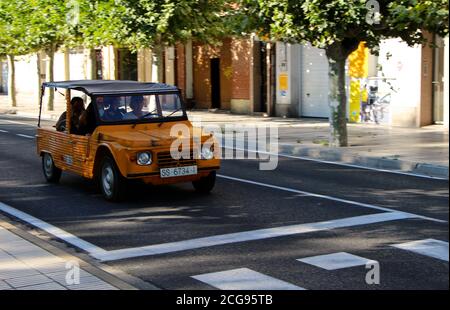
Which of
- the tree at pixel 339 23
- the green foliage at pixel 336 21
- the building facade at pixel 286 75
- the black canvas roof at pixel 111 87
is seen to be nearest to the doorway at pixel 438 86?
the building facade at pixel 286 75

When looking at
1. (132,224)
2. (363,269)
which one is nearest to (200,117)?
(132,224)

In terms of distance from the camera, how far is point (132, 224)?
9.41 m

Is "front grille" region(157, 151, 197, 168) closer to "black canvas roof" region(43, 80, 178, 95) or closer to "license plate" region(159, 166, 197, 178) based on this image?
"license plate" region(159, 166, 197, 178)

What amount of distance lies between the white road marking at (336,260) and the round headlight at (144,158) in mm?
3554

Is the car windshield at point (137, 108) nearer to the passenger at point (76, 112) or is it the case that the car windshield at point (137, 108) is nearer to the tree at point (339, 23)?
the passenger at point (76, 112)

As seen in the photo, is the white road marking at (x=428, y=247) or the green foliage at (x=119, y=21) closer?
the white road marking at (x=428, y=247)

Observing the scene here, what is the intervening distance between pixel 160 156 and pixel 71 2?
54.2 feet

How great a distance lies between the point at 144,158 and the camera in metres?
10.3

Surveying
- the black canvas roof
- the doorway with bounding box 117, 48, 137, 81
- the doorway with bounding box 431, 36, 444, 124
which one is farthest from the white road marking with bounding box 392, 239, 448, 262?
the doorway with bounding box 117, 48, 137, 81

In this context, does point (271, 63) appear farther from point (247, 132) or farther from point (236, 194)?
point (236, 194)

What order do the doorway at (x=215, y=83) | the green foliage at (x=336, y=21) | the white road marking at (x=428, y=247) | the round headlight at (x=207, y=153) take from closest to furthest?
the white road marking at (x=428, y=247), the round headlight at (x=207, y=153), the green foliage at (x=336, y=21), the doorway at (x=215, y=83)

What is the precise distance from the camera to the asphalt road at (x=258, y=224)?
7.04 m

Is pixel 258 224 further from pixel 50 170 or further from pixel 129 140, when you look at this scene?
pixel 50 170
